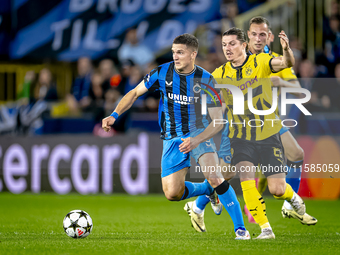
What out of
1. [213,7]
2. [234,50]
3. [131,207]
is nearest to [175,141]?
[234,50]

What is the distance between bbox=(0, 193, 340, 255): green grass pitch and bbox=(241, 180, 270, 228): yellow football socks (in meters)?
0.23

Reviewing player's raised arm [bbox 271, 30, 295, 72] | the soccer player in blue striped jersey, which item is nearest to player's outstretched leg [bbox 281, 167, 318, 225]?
the soccer player in blue striped jersey

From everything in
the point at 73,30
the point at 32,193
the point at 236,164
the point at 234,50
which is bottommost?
the point at 32,193

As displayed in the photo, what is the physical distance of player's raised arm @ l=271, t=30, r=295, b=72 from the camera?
5148 mm

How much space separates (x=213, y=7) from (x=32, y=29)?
13.6 ft

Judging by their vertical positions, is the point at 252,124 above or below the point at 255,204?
above

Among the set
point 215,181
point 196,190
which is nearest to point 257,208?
point 215,181

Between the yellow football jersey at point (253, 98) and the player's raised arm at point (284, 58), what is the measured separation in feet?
0.50

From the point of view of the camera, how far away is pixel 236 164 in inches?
222

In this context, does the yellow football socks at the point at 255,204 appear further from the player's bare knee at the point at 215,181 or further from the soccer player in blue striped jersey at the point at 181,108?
the soccer player in blue striped jersey at the point at 181,108

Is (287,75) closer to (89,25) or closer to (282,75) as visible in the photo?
(282,75)

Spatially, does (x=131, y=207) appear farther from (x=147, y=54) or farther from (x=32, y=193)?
(x=147, y=54)

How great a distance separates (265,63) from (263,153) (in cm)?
94

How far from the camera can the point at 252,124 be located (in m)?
5.80
